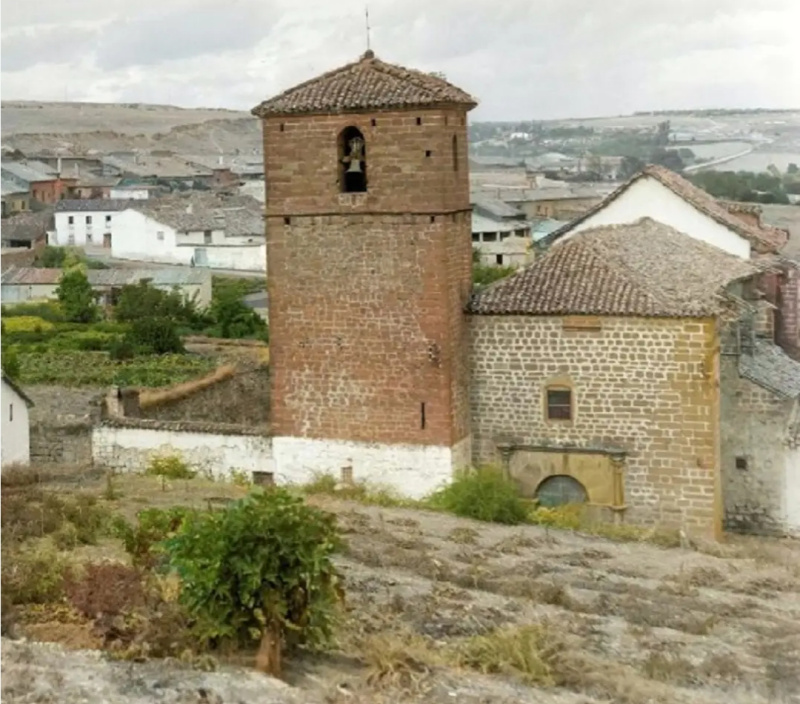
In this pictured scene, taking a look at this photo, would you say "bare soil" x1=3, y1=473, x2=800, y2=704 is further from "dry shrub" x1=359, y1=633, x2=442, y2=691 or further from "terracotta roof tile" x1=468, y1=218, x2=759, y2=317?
"terracotta roof tile" x1=468, y1=218, x2=759, y2=317

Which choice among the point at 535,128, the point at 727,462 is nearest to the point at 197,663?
the point at 727,462

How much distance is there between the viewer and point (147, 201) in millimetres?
59719

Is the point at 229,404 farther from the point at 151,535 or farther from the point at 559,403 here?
the point at 151,535

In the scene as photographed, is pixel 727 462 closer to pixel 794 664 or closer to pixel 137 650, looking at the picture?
pixel 794 664

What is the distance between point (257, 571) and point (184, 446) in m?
9.56

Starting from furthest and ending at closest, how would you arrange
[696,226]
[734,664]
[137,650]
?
[696,226]
[734,664]
[137,650]

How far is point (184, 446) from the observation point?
61.0 ft

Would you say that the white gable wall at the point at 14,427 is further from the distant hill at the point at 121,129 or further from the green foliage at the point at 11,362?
the distant hill at the point at 121,129

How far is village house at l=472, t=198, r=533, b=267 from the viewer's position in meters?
53.4

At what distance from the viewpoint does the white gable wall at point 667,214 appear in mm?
21531

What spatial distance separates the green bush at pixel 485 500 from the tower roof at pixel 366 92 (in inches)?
173

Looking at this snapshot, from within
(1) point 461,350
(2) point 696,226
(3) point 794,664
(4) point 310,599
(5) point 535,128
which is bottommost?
(3) point 794,664

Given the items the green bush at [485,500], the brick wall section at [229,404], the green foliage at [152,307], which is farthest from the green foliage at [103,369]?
the green bush at [485,500]

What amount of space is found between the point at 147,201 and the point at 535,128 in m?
42.2
